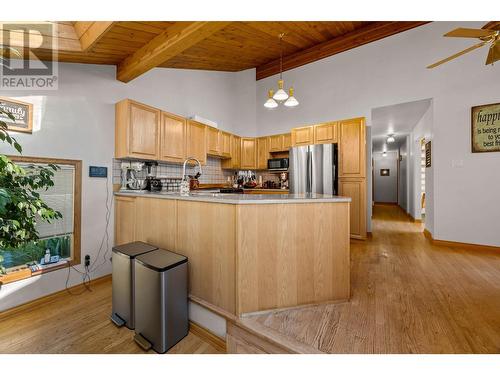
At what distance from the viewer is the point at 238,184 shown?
5.07m

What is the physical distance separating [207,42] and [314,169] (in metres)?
2.76

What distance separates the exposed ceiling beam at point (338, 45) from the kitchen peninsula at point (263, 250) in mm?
3707

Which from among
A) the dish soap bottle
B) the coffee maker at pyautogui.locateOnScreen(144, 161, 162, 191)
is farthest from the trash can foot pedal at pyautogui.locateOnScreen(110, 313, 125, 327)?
the coffee maker at pyautogui.locateOnScreen(144, 161, 162, 191)

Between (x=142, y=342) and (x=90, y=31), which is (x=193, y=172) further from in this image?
(x=142, y=342)

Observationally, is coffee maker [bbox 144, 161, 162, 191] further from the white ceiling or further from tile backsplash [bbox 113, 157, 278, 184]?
the white ceiling

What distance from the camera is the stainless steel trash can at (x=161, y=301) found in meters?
1.56

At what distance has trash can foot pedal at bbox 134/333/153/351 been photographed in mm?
1591

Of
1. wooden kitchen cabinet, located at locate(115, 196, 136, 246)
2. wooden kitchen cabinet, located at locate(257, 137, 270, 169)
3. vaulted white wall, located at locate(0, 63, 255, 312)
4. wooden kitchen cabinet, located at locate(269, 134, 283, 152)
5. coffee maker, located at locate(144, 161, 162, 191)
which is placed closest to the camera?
vaulted white wall, located at locate(0, 63, 255, 312)

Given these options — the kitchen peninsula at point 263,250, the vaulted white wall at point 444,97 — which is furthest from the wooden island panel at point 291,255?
the vaulted white wall at point 444,97

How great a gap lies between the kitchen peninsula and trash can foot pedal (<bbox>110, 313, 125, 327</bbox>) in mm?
639

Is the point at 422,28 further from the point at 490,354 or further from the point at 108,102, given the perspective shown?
the point at 108,102

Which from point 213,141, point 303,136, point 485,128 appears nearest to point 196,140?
point 213,141

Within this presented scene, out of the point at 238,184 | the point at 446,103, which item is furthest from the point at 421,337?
the point at 238,184

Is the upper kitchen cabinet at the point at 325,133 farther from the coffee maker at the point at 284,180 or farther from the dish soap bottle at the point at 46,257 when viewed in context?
the dish soap bottle at the point at 46,257
